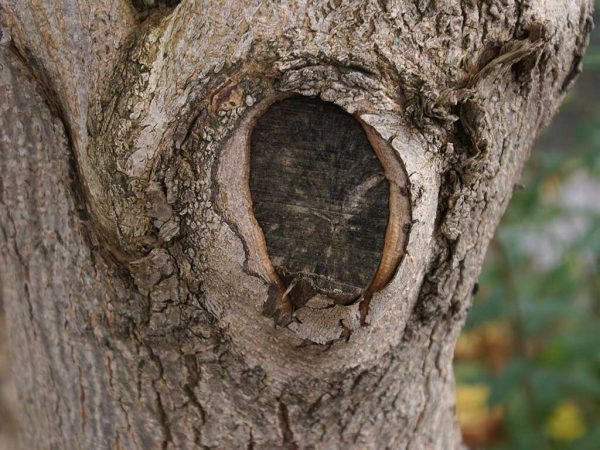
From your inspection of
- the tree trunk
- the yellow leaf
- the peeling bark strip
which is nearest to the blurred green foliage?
the yellow leaf

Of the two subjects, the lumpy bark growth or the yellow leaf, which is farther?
the yellow leaf

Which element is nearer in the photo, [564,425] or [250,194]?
[250,194]

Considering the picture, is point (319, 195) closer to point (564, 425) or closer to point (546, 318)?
point (546, 318)

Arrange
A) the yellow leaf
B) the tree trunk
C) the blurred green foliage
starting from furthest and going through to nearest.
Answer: the yellow leaf < the blurred green foliage < the tree trunk

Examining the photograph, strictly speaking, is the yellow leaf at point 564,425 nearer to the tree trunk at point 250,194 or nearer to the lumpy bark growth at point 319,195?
the tree trunk at point 250,194

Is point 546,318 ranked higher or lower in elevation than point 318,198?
lower

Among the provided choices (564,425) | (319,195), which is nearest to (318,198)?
(319,195)

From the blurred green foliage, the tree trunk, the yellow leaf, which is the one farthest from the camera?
the yellow leaf

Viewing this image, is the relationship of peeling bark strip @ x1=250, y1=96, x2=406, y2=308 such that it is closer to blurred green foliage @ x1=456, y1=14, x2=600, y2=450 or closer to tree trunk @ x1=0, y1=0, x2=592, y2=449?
tree trunk @ x1=0, y1=0, x2=592, y2=449
